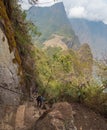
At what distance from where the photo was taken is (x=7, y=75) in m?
10.1

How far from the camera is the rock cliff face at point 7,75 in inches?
385

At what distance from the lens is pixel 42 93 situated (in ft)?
57.9

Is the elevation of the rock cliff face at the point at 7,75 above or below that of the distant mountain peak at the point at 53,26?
below

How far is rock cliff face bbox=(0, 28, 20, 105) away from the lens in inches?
385

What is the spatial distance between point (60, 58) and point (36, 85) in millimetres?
6097

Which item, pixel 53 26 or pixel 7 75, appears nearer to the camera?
pixel 7 75

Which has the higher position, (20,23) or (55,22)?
(55,22)

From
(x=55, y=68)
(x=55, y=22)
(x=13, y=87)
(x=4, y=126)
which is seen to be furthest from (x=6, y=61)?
(x=55, y=22)

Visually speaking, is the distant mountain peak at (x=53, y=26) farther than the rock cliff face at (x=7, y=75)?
Yes

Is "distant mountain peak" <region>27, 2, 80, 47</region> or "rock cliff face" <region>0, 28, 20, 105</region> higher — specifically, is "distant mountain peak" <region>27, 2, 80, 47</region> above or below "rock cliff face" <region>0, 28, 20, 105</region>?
above

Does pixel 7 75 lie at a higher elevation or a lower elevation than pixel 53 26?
lower

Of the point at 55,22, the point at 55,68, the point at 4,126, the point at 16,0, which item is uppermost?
the point at 55,22

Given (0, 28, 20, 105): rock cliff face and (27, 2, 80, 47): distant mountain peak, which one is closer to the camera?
(0, 28, 20, 105): rock cliff face

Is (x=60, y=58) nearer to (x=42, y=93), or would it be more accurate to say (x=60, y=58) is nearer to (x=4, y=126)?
(x=42, y=93)
